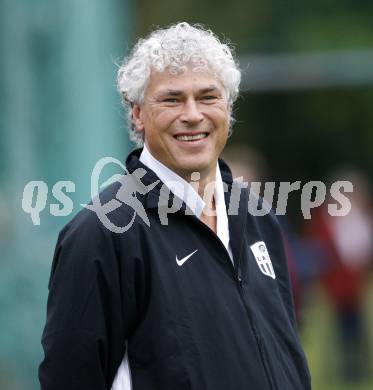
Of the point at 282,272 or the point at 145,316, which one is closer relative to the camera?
the point at 145,316

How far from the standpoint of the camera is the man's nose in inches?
151

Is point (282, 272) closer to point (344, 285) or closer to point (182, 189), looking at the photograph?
point (182, 189)

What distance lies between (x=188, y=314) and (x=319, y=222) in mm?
7493

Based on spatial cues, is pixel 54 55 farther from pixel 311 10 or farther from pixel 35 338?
pixel 311 10

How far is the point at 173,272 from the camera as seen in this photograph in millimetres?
3693

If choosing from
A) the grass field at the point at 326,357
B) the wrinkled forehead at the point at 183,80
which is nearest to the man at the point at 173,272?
the wrinkled forehead at the point at 183,80

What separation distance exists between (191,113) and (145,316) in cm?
65

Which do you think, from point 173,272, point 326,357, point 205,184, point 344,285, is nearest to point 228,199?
point 205,184

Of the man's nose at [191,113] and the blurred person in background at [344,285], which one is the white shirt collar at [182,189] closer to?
the man's nose at [191,113]

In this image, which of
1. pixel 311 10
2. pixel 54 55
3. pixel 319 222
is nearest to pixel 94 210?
pixel 54 55

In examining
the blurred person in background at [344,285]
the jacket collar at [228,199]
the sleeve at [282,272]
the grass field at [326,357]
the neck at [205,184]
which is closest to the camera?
the jacket collar at [228,199]

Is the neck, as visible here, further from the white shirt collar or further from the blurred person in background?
the blurred person in background

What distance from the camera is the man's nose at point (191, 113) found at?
3.84 m

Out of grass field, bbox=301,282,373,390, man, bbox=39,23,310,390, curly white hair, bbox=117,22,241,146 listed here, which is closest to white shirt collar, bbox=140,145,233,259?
man, bbox=39,23,310,390
